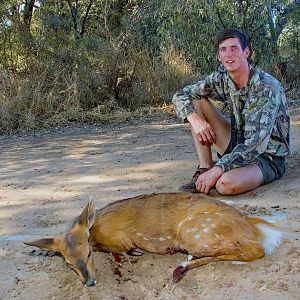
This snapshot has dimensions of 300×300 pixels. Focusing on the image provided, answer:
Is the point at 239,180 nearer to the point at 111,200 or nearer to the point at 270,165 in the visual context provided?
the point at 270,165

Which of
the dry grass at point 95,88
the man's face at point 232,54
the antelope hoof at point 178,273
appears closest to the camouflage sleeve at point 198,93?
the man's face at point 232,54

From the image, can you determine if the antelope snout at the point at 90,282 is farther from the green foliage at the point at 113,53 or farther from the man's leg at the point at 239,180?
the green foliage at the point at 113,53

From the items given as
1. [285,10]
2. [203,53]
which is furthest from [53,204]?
[285,10]

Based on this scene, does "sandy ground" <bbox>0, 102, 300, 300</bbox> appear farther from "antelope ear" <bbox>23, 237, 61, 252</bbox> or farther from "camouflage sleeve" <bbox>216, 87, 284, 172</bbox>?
"camouflage sleeve" <bbox>216, 87, 284, 172</bbox>

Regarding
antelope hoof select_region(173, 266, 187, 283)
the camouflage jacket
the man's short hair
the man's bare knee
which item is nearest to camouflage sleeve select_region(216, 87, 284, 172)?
the camouflage jacket

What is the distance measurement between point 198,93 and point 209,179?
0.99m

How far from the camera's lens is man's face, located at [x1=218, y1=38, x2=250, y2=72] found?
453 centimetres

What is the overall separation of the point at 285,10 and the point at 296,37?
0.65 m

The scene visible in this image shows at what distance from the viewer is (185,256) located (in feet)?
10.9

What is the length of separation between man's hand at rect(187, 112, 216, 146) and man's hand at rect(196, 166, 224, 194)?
1.43ft

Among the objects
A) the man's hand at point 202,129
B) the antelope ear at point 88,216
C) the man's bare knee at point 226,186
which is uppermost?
the man's hand at point 202,129

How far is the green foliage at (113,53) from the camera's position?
876 centimetres

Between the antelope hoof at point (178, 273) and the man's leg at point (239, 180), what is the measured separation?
4.77ft

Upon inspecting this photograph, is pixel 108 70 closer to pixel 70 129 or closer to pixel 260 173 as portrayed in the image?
pixel 70 129
